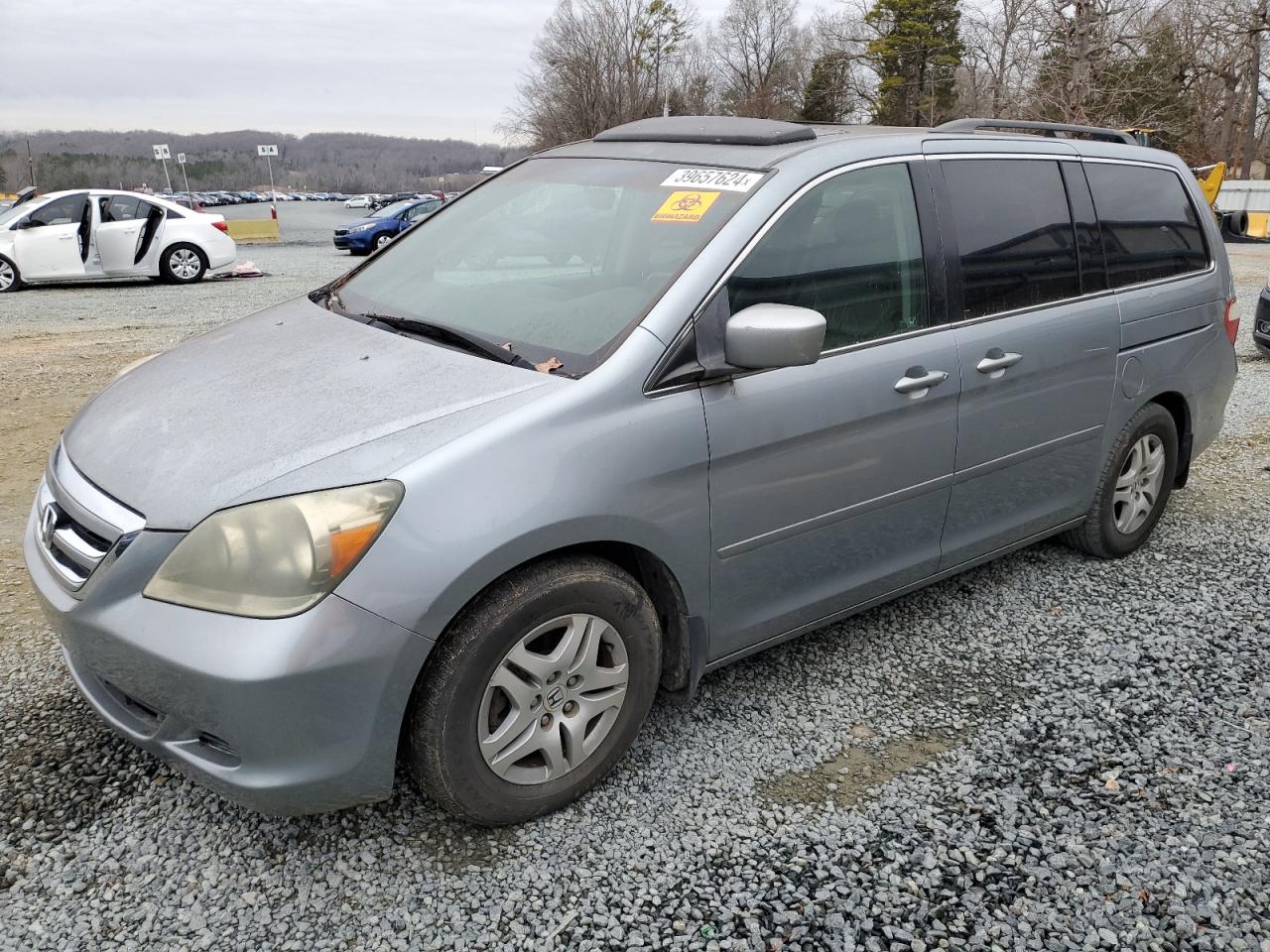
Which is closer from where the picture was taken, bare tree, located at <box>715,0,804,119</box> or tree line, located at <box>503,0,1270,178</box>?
tree line, located at <box>503,0,1270,178</box>

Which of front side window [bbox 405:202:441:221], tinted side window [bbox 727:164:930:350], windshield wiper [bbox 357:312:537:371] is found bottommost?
windshield wiper [bbox 357:312:537:371]

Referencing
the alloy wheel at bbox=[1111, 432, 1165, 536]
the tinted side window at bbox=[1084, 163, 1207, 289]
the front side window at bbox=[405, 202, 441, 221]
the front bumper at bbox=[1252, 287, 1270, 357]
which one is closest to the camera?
the tinted side window at bbox=[1084, 163, 1207, 289]

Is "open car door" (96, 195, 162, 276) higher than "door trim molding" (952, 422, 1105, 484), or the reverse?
"open car door" (96, 195, 162, 276)

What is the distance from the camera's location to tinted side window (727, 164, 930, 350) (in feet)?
9.25

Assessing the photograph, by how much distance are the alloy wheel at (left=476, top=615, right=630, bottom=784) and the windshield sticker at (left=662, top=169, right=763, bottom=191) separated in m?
1.35

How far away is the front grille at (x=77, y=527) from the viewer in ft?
7.54

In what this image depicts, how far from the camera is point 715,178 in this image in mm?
2980

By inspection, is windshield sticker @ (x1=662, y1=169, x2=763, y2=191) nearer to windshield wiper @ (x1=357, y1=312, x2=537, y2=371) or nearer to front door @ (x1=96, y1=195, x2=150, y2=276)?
windshield wiper @ (x1=357, y1=312, x2=537, y2=371)

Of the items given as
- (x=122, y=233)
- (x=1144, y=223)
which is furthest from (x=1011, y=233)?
(x=122, y=233)

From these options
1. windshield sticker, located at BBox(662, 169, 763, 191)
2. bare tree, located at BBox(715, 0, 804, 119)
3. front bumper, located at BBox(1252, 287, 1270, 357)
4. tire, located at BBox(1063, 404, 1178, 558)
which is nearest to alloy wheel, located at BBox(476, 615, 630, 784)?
windshield sticker, located at BBox(662, 169, 763, 191)

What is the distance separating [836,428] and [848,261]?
535mm

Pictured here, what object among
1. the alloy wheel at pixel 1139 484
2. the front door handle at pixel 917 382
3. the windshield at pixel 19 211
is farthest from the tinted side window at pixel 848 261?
the windshield at pixel 19 211

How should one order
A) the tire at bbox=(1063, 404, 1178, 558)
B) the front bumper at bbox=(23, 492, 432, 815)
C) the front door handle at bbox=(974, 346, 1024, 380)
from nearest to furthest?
the front bumper at bbox=(23, 492, 432, 815)
the front door handle at bbox=(974, 346, 1024, 380)
the tire at bbox=(1063, 404, 1178, 558)

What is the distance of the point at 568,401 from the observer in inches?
95.7
